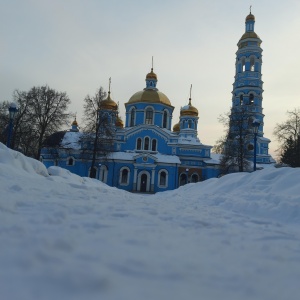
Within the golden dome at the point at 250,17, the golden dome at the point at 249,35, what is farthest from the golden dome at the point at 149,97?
the golden dome at the point at 250,17

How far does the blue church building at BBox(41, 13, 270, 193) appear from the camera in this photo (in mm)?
34719

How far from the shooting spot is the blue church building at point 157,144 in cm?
3472

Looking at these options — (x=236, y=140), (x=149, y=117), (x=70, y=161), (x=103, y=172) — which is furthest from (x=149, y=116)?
(x=236, y=140)

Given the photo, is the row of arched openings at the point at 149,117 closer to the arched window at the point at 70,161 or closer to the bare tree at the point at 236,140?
the arched window at the point at 70,161

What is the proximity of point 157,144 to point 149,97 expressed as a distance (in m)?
6.57

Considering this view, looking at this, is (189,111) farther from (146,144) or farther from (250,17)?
(250,17)

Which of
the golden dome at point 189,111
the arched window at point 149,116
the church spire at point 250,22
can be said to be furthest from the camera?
the church spire at point 250,22

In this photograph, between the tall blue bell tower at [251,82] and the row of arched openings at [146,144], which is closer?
the row of arched openings at [146,144]

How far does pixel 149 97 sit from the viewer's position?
39.3 m

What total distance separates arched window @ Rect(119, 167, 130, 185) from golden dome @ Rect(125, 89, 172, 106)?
31.3ft

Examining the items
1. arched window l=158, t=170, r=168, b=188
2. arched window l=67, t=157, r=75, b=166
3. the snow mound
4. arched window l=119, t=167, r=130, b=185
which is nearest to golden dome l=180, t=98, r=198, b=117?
arched window l=158, t=170, r=168, b=188

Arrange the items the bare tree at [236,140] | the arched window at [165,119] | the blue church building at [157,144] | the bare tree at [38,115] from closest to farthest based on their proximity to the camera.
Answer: the bare tree at [38,115] < the bare tree at [236,140] < the blue church building at [157,144] < the arched window at [165,119]

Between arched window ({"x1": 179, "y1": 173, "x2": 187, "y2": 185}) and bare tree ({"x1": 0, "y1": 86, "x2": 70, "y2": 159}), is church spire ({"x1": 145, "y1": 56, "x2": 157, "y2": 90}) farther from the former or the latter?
bare tree ({"x1": 0, "y1": 86, "x2": 70, "y2": 159})

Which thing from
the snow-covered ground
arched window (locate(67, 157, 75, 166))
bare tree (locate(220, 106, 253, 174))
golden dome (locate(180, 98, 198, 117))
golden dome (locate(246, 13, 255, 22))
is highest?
golden dome (locate(246, 13, 255, 22))
